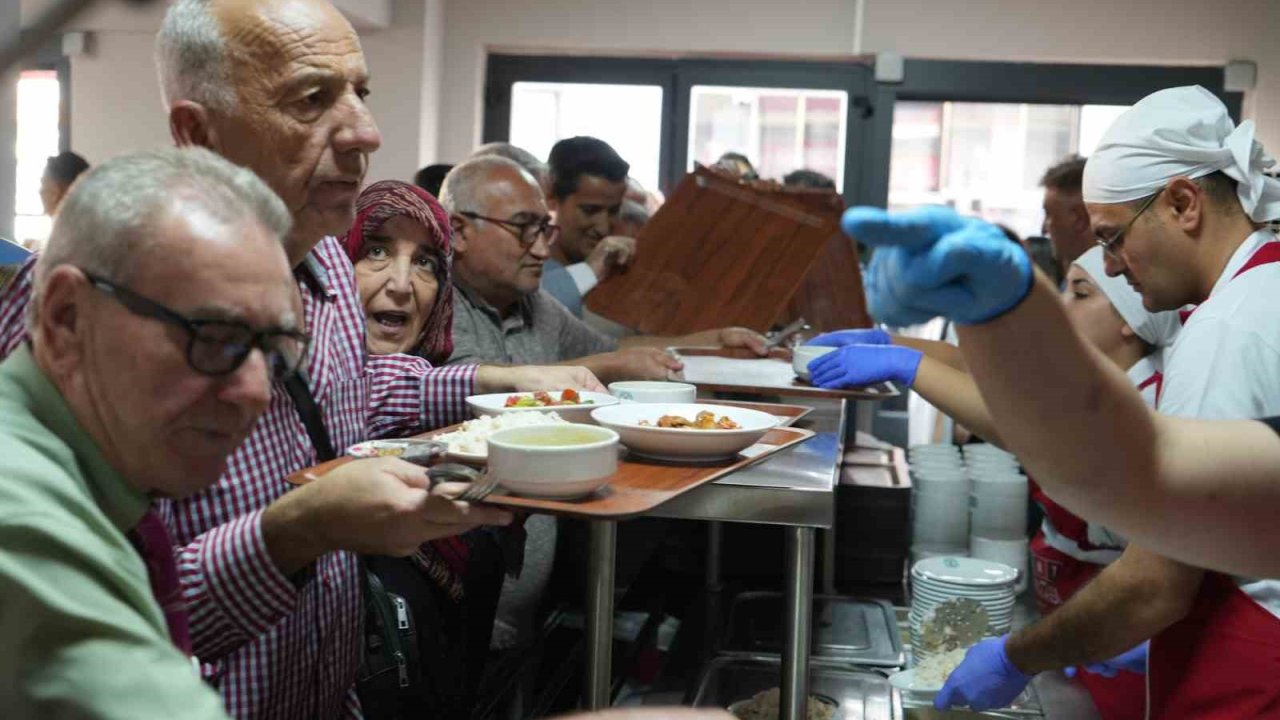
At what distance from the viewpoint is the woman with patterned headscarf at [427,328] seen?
191 centimetres

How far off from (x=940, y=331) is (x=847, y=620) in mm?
3295

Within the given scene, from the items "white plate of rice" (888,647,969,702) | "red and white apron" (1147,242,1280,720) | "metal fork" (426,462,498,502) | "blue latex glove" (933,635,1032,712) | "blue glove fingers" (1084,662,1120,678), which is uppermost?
"metal fork" (426,462,498,502)

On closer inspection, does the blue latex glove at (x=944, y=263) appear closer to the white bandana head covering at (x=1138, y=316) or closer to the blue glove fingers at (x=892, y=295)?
the blue glove fingers at (x=892, y=295)

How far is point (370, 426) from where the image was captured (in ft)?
6.27

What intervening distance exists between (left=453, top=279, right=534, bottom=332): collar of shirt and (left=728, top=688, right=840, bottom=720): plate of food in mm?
1160

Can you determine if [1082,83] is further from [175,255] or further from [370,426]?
[175,255]

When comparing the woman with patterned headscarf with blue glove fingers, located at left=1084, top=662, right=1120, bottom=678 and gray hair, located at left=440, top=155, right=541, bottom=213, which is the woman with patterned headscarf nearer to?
gray hair, located at left=440, top=155, right=541, bottom=213

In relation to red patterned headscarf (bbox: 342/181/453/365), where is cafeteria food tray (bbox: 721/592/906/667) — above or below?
below

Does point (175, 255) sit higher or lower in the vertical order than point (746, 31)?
lower

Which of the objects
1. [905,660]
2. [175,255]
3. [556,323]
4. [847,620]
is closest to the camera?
[175,255]

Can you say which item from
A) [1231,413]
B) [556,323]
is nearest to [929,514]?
[556,323]

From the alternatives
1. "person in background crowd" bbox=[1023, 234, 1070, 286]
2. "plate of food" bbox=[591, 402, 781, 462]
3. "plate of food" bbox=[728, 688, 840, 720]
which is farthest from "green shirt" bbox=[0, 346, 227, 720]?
"person in background crowd" bbox=[1023, 234, 1070, 286]

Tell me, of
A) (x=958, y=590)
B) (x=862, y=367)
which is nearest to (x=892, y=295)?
(x=862, y=367)

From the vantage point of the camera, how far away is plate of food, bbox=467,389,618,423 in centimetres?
163
